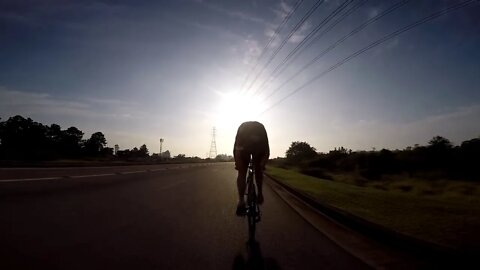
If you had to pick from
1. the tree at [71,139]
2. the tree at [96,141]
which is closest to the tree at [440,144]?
the tree at [71,139]

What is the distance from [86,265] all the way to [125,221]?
2891 millimetres

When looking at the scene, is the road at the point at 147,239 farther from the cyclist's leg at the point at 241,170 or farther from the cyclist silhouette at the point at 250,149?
the cyclist silhouette at the point at 250,149

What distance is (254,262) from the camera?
4559 millimetres

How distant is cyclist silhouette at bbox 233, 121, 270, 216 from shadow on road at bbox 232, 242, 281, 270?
6.17 feet

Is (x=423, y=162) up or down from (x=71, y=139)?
down

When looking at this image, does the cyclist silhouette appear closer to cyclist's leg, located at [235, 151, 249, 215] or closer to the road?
cyclist's leg, located at [235, 151, 249, 215]

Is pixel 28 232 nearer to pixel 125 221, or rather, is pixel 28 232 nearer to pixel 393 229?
pixel 125 221

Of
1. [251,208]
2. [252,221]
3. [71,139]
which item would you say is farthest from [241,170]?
[71,139]

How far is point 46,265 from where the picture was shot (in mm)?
3920

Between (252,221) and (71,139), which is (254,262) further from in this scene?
(71,139)

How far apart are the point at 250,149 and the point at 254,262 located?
2684 mm

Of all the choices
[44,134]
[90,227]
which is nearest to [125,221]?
[90,227]

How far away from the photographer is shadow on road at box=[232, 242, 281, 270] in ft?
14.2

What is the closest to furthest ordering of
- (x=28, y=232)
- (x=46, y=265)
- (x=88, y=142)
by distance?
(x=46, y=265), (x=28, y=232), (x=88, y=142)
